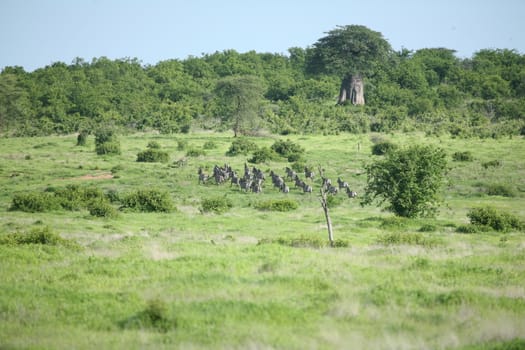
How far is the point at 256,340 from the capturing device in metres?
9.42

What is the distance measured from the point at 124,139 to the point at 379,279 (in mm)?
62413

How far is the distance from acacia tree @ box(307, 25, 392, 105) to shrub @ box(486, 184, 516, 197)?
206 feet

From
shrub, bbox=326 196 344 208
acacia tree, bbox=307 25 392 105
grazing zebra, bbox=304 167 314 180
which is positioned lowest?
shrub, bbox=326 196 344 208

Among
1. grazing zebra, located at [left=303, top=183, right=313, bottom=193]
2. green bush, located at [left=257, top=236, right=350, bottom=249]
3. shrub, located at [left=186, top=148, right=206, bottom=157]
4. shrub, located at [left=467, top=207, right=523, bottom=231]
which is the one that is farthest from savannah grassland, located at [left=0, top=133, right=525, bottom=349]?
shrub, located at [left=186, top=148, right=206, bottom=157]

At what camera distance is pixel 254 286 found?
1308cm

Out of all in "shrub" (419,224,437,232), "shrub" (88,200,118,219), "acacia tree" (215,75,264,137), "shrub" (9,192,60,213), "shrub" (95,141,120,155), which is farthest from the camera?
"acacia tree" (215,75,264,137)

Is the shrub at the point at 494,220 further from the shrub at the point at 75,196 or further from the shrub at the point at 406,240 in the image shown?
the shrub at the point at 75,196

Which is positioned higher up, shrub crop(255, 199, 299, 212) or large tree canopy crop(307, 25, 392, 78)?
large tree canopy crop(307, 25, 392, 78)

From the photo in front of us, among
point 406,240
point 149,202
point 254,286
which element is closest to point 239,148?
point 149,202

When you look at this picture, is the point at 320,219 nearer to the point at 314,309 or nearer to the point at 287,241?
the point at 287,241

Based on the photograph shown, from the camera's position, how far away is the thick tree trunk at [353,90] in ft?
339

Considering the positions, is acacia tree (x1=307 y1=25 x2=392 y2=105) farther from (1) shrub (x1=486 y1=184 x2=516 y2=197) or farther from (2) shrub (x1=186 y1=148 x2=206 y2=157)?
(1) shrub (x1=486 y1=184 x2=516 y2=197)

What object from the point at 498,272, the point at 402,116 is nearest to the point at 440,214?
the point at 498,272

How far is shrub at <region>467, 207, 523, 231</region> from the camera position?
2580 centimetres
